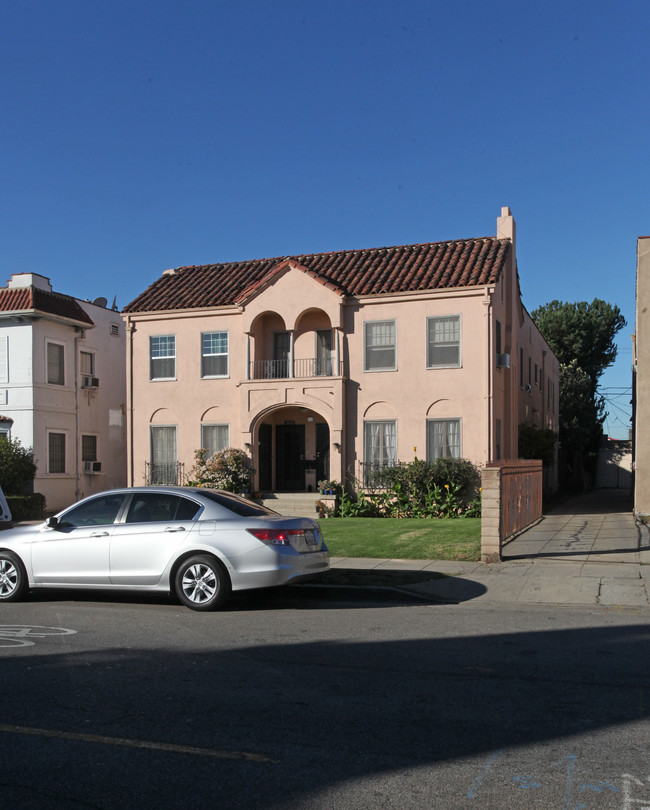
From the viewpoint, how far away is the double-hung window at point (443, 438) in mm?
22891

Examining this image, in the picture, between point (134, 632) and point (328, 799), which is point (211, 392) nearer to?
point (134, 632)

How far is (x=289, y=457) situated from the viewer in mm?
25500

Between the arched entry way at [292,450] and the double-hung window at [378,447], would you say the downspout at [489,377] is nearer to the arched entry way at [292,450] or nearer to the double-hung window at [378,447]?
the double-hung window at [378,447]

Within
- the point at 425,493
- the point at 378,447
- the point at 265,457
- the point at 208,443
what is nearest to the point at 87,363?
the point at 208,443

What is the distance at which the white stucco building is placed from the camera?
27062 mm

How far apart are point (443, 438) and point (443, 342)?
2.68 m

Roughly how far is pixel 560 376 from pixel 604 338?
7003 millimetres

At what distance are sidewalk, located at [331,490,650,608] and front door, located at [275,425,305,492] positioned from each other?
31.2 ft

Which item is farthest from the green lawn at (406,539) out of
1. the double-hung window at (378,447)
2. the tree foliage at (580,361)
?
the tree foliage at (580,361)

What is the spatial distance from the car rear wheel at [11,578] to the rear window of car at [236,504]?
2593 millimetres

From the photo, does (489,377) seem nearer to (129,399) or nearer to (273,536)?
(129,399)

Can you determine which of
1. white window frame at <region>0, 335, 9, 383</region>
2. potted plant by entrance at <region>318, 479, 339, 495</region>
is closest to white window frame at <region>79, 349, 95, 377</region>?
white window frame at <region>0, 335, 9, 383</region>

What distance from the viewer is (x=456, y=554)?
45.1 feet

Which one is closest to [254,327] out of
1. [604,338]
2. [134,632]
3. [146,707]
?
[134,632]
